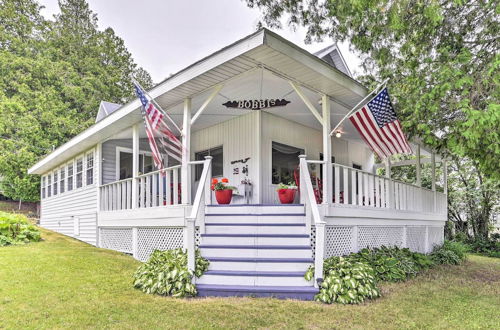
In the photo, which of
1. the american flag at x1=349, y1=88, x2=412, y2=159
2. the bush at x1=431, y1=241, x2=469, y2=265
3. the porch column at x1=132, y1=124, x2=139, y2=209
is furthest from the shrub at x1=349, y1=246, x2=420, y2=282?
the porch column at x1=132, y1=124, x2=139, y2=209

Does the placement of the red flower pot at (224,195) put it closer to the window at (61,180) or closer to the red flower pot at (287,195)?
the red flower pot at (287,195)

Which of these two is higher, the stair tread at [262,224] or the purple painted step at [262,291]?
the stair tread at [262,224]

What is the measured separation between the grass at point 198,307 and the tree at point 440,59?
7.43 feet

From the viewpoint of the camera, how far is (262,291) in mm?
4906

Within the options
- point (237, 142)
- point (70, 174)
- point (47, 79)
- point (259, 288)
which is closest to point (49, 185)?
point (70, 174)

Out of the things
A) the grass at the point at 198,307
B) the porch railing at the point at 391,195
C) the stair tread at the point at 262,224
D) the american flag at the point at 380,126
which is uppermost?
the american flag at the point at 380,126

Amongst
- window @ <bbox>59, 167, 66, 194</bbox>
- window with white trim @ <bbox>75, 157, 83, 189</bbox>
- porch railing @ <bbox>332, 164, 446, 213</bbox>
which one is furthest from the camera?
window @ <bbox>59, 167, 66, 194</bbox>

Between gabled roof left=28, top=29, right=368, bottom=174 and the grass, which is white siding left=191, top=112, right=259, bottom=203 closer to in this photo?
gabled roof left=28, top=29, right=368, bottom=174

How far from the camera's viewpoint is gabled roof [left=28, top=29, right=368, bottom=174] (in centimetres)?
502

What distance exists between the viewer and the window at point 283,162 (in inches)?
343

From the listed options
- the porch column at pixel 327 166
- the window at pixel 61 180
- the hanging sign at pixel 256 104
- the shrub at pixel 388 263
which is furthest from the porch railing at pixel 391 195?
the window at pixel 61 180

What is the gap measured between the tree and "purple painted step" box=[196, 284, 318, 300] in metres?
3.17

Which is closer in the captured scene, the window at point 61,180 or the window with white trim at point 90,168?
the window with white trim at point 90,168

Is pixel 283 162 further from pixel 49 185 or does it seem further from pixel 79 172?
pixel 49 185
